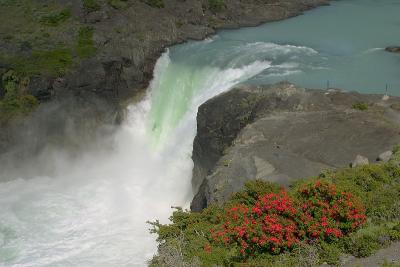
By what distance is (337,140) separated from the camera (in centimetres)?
2305

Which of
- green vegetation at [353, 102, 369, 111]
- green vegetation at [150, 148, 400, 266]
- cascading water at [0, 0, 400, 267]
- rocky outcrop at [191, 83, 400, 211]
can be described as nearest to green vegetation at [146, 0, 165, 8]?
cascading water at [0, 0, 400, 267]

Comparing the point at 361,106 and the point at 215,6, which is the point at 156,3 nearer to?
the point at 215,6

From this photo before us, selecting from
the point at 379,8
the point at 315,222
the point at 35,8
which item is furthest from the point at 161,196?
the point at 379,8

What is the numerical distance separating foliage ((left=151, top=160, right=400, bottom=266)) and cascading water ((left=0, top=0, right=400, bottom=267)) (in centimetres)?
945

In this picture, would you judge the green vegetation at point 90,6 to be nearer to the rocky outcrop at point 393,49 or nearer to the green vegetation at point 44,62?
the green vegetation at point 44,62

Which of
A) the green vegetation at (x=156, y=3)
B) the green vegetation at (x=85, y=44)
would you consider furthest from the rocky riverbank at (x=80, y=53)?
the green vegetation at (x=156, y=3)

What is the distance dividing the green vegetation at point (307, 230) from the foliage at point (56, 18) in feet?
108

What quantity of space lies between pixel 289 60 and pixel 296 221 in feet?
77.0

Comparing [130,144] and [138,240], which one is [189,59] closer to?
[130,144]

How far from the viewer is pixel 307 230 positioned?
14656mm

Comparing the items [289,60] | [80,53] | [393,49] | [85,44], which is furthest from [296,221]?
[85,44]

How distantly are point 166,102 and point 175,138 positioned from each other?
3798 mm

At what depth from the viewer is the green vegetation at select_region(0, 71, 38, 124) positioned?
1454 inches

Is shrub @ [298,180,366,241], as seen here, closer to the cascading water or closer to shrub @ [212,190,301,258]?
shrub @ [212,190,301,258]
